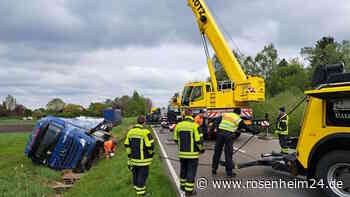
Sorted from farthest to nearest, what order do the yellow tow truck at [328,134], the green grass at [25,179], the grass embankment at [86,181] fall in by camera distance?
the green grass at [25,179] < the grass embankment at [86,181] < the yellow tow truck at [328,134]

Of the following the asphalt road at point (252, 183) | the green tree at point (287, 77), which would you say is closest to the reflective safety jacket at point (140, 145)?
the asphalt road at point (252, 183)

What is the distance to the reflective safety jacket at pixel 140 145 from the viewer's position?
4.89 m

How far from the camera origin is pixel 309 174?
450 cm

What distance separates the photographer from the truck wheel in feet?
13.1

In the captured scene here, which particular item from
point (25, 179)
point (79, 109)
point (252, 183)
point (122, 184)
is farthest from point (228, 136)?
point (79, 109)

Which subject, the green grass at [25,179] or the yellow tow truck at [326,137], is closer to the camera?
the yellow tow truck at [326,137]

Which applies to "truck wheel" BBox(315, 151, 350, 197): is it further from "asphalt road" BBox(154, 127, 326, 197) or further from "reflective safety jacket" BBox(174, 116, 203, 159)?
"reflective safety jacket" BBox(174, 116, 203, 159)

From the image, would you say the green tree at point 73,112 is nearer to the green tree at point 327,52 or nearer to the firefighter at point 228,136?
the green tree at point 327,52

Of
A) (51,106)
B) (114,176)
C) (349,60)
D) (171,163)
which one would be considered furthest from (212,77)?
(51,106)

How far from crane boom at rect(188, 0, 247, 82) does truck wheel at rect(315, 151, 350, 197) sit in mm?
8040

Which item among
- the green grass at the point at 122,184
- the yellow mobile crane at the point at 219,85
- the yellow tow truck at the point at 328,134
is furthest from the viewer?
the yellow mobile crane at the point at 219,85

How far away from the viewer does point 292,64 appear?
1554 inches

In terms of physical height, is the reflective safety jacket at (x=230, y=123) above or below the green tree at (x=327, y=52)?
below

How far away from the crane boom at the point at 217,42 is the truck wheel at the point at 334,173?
26.4 feet
